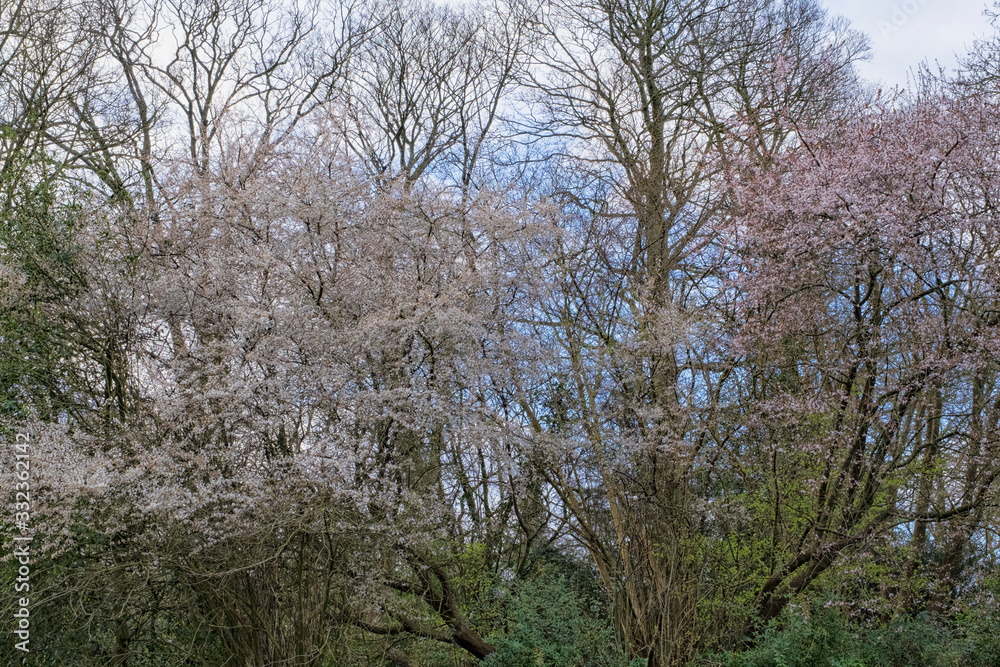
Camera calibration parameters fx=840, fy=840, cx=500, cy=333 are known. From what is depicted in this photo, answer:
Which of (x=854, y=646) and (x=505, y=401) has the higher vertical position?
(x=505, y=401)

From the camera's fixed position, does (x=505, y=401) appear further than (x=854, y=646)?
Yes

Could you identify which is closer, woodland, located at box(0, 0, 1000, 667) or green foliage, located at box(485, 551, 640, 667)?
woodland, located at box(0, 0, 1000, 667)

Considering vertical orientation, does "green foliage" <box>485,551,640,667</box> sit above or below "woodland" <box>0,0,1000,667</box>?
below

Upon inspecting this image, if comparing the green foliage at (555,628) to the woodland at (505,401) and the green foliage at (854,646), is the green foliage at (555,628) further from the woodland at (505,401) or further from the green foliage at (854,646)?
the green foliage at (854,646)

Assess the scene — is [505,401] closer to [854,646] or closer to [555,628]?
[555,628]

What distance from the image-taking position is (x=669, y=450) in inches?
278

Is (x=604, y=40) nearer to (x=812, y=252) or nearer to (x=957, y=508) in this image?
(x=812, y=252)

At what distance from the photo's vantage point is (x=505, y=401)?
Result: 25.3ft

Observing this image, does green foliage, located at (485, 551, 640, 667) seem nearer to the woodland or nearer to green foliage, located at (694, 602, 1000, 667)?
the woodland

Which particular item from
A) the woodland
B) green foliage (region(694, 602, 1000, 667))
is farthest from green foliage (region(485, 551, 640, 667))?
green foliage (region(694, 602, 1000, 667))

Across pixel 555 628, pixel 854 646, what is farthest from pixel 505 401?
pixel 854 646

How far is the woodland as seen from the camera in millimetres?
5918

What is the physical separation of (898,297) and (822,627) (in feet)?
9.17

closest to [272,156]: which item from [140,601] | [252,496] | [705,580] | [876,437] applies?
[252,496]
